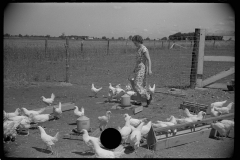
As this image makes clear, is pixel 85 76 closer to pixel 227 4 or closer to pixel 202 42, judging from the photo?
pixel 202 42

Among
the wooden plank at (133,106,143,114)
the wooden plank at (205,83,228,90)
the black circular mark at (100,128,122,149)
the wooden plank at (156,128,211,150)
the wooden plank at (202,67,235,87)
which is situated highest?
the wooden plank at (202,67,235,87)

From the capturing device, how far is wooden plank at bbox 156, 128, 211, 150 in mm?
3436

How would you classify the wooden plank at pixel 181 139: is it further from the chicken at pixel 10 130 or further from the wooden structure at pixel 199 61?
the wooden structure at pixel 199 61

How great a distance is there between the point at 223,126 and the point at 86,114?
274 centimetres

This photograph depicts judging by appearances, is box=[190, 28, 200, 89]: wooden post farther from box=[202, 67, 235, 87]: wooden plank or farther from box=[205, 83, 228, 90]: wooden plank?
box=[205, 83, 228, 90]: wooden plank

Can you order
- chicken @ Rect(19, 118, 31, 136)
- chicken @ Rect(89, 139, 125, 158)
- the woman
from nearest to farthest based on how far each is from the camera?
chicken @ Rect(89, 139, 125, 158)
chicken @ Rect(19, 118, 31, 136)
the woman

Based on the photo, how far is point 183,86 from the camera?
27.9ft

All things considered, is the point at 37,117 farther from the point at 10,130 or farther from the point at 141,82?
the point at 141,82

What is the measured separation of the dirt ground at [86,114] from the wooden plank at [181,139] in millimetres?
61

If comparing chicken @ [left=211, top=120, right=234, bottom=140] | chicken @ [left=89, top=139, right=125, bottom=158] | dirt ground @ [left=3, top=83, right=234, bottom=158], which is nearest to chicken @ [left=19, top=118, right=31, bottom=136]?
dirt ground @ [left=3, top=83, right=234, bottom=158]

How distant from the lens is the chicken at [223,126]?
384cm

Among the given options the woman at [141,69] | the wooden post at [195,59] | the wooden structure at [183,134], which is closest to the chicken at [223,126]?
the wooden structure at [183,134]

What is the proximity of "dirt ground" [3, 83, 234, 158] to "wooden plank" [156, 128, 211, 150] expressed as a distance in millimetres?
61

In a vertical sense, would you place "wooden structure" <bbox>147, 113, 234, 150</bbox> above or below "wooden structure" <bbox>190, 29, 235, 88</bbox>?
below
